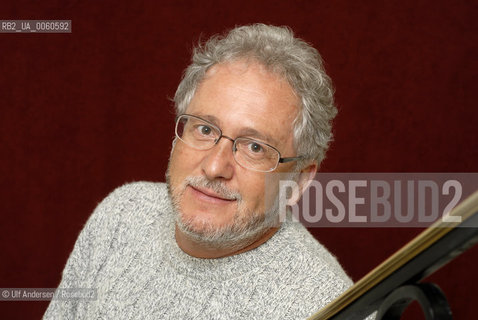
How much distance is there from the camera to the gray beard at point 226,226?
1205 mm

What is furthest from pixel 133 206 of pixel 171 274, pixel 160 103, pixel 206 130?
pixel 160 103

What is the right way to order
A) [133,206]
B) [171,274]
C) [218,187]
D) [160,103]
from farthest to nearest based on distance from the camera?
[160,103]
[133,206]
[171,274]
[218,187]

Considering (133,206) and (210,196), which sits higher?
(210,196)

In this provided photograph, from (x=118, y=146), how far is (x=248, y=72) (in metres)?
1.28

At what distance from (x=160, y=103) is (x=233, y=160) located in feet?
3.94

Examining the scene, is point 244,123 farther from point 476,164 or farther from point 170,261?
point 476,164

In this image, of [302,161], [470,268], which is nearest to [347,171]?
[470,268]

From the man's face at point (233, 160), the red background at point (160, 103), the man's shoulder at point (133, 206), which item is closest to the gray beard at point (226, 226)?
the man's face at point (233, 160)

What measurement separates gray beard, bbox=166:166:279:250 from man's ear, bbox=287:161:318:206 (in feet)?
0.25

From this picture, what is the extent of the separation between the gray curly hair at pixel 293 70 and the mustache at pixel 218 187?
0.64ft

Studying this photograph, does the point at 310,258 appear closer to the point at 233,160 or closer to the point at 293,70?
the point at 233,160

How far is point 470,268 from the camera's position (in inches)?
84.0

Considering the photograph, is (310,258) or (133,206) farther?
(133,206)

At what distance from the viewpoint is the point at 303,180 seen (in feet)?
4.50
